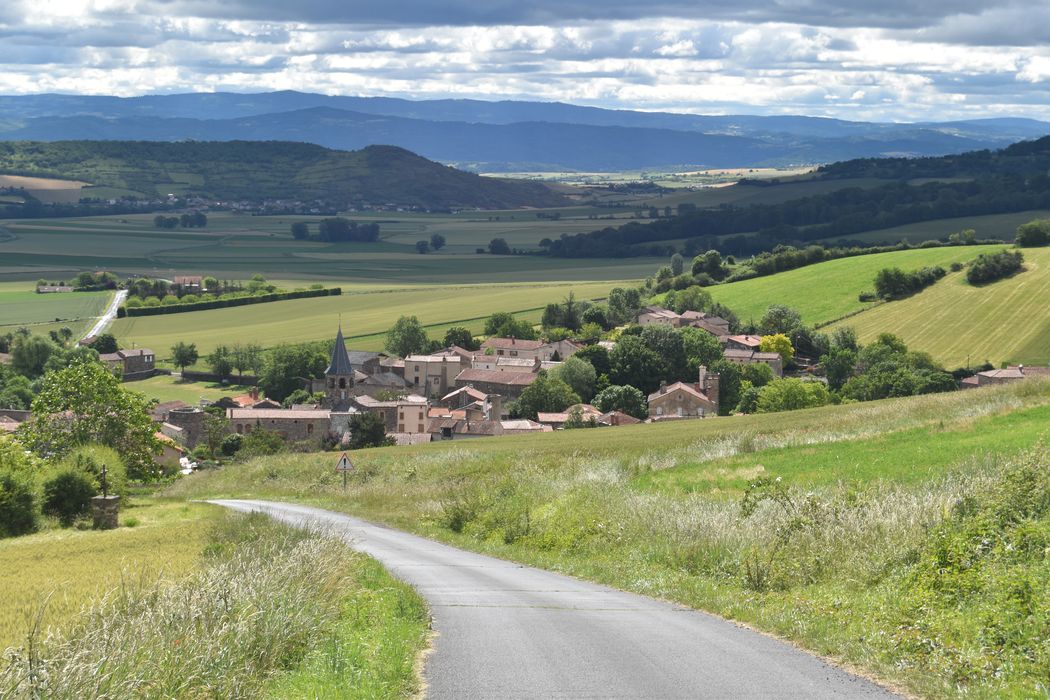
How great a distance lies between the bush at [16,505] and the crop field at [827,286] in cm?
8510

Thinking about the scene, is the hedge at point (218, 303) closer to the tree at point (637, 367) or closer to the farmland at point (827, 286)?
the farmland at point (827, 286)

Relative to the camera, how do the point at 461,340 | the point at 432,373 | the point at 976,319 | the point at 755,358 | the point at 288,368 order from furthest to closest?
the point at 461,340 → the point at 432,373 → the point at 288,368 → the point at 755,358 → the point at 976,319

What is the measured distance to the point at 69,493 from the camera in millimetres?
35250

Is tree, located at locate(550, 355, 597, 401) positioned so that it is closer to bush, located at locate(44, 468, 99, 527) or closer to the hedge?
the hedge

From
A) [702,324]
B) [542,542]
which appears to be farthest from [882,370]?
[542,542]

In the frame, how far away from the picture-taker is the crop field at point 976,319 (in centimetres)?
8725

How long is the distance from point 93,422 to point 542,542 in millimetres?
30486

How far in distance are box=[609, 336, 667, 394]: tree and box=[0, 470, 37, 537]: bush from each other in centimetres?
6795

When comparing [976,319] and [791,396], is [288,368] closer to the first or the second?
[791,396]

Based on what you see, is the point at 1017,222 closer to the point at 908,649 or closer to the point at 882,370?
the point at 882,370

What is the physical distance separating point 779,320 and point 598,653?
100 meters

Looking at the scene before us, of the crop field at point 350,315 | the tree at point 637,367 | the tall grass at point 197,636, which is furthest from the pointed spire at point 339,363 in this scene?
the tall grass at point 197,636

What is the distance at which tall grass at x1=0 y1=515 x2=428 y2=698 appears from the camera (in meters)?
9.82

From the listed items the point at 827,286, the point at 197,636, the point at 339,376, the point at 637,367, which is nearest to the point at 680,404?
the point at 637,367
